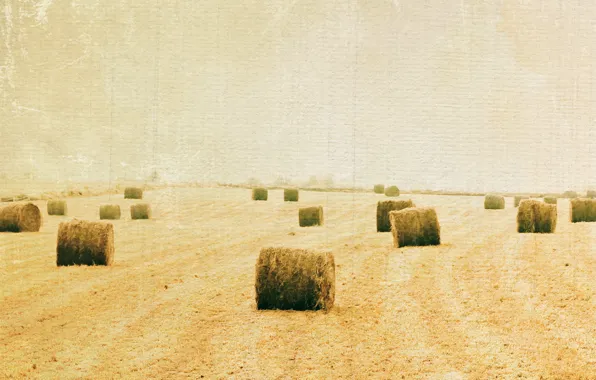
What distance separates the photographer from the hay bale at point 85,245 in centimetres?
1512

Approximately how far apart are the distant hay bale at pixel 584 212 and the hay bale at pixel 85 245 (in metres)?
14.3

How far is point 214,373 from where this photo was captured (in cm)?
740

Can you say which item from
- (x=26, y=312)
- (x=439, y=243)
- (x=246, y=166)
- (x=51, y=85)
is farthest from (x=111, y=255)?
(x=51, y=85)

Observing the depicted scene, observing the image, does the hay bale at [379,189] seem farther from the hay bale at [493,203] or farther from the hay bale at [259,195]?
the hay bale at [493,203]

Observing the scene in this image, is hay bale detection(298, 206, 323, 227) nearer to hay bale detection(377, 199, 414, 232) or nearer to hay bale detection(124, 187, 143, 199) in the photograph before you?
hay bale detection(377, 199, 414, 232)

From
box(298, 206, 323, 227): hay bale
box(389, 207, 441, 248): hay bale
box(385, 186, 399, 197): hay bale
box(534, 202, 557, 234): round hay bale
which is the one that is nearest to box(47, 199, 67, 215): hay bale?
box(298, 206, 323, 227): hay bale

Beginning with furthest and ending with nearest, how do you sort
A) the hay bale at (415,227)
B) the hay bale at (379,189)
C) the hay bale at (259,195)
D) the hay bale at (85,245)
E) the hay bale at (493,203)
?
the hay bale at (379,189), the hay bale at (259,195), the hay bale at (493,203), the hay bale at (415,227), the hay bale at (85,245)

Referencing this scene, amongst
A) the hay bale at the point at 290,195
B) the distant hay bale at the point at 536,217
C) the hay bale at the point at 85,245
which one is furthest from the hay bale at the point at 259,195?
the hay bale at the point at 85,245

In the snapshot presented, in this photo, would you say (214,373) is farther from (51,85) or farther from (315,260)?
(51,85)

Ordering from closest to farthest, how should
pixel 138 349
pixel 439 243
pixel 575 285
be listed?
pixel 138 349 → pixel 575 285 → pixel 439 243

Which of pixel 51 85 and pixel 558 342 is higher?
pixel 51 85

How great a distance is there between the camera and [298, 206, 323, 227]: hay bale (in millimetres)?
25188

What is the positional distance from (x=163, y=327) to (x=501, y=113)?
5371 inches

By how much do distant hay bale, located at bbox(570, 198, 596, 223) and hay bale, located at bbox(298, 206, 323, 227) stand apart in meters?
8.29
